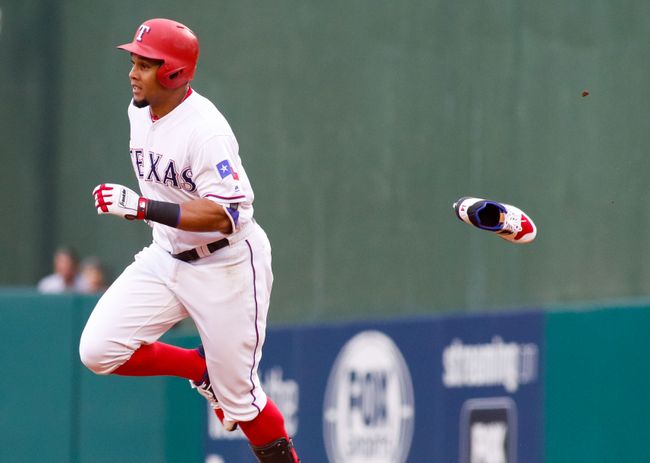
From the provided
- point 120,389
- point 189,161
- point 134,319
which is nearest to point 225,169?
point 189,161

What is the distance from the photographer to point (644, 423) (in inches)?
340

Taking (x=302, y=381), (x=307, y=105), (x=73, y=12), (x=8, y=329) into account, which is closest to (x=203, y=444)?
(x=302, y=381)

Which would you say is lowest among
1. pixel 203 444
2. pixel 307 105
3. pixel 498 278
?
pixel 203 444

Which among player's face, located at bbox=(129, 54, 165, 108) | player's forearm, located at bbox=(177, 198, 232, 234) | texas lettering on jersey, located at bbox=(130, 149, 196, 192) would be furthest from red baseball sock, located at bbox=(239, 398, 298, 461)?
player's face, located at bbox=(129, 54, 165, 108)

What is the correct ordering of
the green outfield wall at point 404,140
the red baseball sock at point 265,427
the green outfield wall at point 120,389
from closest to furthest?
the red baseball sock at point 265,427
the green outfield wall at point 120,389
the green outfield wall at point 404,140

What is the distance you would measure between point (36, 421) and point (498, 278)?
381cm

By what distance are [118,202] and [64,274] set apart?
702 centimetres

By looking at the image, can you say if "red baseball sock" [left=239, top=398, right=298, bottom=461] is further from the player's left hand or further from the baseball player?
the player's left hand

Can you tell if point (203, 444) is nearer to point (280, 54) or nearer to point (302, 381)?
point (302, 381)

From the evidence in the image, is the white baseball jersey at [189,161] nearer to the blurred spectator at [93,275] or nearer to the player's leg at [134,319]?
the player's leg at [134,319]

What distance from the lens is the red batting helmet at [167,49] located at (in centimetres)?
666

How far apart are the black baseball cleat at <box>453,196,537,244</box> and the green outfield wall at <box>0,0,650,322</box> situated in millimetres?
3197

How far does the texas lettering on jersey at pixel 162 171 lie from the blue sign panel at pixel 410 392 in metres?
3.42

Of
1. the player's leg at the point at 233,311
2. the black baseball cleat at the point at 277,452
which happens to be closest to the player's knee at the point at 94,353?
the player's leg at the point at 233,311
